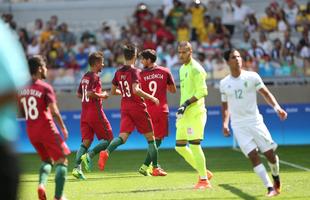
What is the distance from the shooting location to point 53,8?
29.5m

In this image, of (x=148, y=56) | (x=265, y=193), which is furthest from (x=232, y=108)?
(x=148, y=56)

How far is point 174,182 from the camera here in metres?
13.3

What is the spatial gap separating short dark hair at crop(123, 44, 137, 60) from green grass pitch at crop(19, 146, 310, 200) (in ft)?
6.98

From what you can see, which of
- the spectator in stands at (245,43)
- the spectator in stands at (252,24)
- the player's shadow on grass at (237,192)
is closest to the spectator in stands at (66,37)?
the spectator in stands at (245,43)

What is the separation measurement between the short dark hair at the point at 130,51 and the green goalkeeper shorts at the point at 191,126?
172cm

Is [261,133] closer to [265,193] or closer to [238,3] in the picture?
[265,193]

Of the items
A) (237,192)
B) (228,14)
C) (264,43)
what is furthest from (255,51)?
(237,192)

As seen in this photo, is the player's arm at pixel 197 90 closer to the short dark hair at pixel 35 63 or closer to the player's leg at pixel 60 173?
the player's leg at pixel 60 173

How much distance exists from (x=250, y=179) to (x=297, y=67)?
10.6 metres

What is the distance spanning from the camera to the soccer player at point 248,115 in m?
10.9

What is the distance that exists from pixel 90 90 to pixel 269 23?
13815 mm

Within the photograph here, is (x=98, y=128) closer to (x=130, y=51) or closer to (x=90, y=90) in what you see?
(x=90, y=90)

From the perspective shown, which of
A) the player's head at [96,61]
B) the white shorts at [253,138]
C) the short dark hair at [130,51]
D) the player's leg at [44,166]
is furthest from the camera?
the player's head at [96,61]

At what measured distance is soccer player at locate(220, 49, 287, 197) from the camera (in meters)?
10.9
